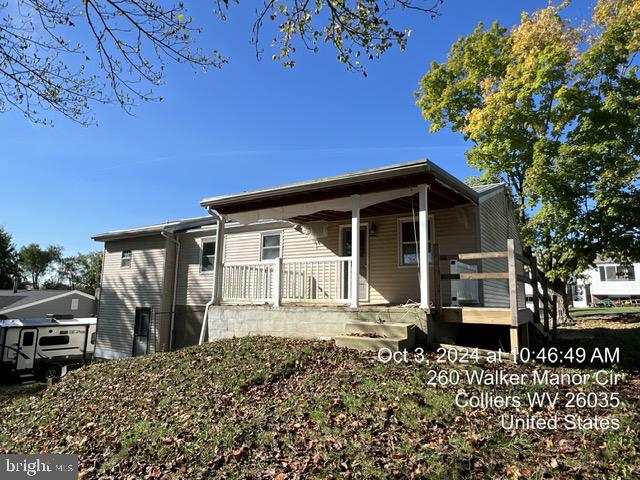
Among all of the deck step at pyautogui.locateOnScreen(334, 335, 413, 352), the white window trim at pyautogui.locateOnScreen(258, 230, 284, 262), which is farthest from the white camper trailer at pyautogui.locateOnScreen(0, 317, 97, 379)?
the deck step at pyautogui.locateOnScreen(334, 335, 413, 352)

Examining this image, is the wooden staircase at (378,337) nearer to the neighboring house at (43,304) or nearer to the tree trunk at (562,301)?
the tree trunk at (562,301)

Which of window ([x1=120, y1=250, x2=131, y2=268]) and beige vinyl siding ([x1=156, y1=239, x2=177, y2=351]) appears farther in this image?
window ([x1=120, y1=250, x2=131, y2=268])

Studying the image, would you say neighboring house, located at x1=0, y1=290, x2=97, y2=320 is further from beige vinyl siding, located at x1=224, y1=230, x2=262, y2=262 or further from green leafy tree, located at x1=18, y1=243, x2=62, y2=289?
green leafy tree, located at x1=18, y1=243, x2=62, y2=289

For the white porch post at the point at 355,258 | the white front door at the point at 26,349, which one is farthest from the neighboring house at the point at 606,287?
the white front door at the point at 26,349

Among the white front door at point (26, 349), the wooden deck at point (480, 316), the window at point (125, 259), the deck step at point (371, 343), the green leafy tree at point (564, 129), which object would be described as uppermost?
the green leafy tree at point (564, 129)

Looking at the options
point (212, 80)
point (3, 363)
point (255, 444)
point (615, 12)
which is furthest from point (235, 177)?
point (615, 12)

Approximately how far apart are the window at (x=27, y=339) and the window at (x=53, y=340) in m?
0.39

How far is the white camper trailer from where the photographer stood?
15055 mm

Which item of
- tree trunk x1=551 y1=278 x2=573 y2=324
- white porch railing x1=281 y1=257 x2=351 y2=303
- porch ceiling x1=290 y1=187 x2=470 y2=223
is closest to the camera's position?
white porch railing x1=281 y1=257 x2=351 y2=303

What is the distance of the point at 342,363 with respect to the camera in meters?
6.36

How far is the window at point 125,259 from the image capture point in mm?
17703

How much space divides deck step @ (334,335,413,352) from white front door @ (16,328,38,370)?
14.5 meters

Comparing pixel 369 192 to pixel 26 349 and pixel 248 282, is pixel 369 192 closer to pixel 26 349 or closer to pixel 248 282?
pixel 248 282

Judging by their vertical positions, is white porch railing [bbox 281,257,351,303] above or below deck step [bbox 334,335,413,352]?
above
